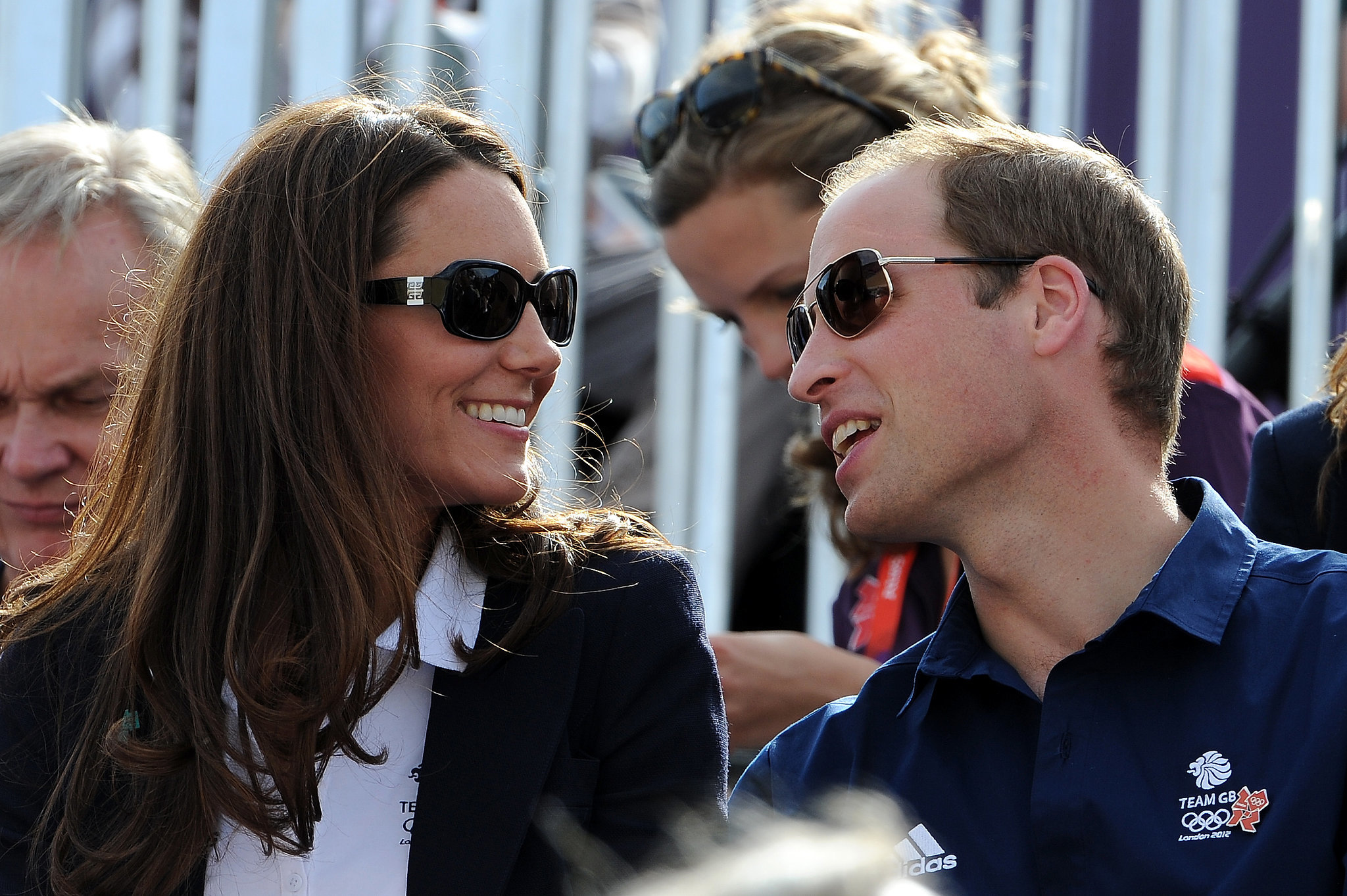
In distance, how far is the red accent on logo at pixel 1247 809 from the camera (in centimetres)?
159

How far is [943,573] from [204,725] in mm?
1394

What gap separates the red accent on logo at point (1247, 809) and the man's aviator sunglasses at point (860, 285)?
0.72m

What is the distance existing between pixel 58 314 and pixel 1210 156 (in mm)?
3035

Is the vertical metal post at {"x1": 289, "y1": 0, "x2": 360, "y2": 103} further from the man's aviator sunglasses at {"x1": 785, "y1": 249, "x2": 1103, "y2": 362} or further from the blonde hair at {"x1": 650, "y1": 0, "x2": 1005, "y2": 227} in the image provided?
the man's aviator sunglasses at {"x1": 785, "y1": 249, "x2": 1103, "y2": 362}

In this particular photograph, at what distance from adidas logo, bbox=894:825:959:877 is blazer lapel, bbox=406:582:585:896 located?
450mm

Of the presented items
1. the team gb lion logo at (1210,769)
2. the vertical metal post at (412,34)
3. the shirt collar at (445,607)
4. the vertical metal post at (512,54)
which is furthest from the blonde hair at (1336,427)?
the vertical metal post at (412,34)

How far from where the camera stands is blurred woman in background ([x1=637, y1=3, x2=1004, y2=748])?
2766 millimetres

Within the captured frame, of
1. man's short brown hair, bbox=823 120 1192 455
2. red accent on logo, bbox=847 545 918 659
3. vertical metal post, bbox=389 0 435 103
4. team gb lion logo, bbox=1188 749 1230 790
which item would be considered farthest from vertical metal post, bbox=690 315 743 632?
team gb lion logo, bbox=1188 749 1230 790

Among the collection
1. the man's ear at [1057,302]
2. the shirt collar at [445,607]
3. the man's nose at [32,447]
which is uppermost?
the man's ear at [1057,302]

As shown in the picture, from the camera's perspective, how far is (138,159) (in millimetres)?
2672

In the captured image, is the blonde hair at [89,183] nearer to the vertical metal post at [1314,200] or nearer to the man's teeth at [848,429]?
the man's teeth at [848,429]

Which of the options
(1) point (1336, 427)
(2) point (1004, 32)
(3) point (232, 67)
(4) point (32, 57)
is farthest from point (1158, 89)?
(4) point (32, 57)

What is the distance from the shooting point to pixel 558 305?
2035 mm

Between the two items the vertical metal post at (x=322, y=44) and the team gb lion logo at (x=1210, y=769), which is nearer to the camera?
the team gb lion logo at (x=1210, y=769)
